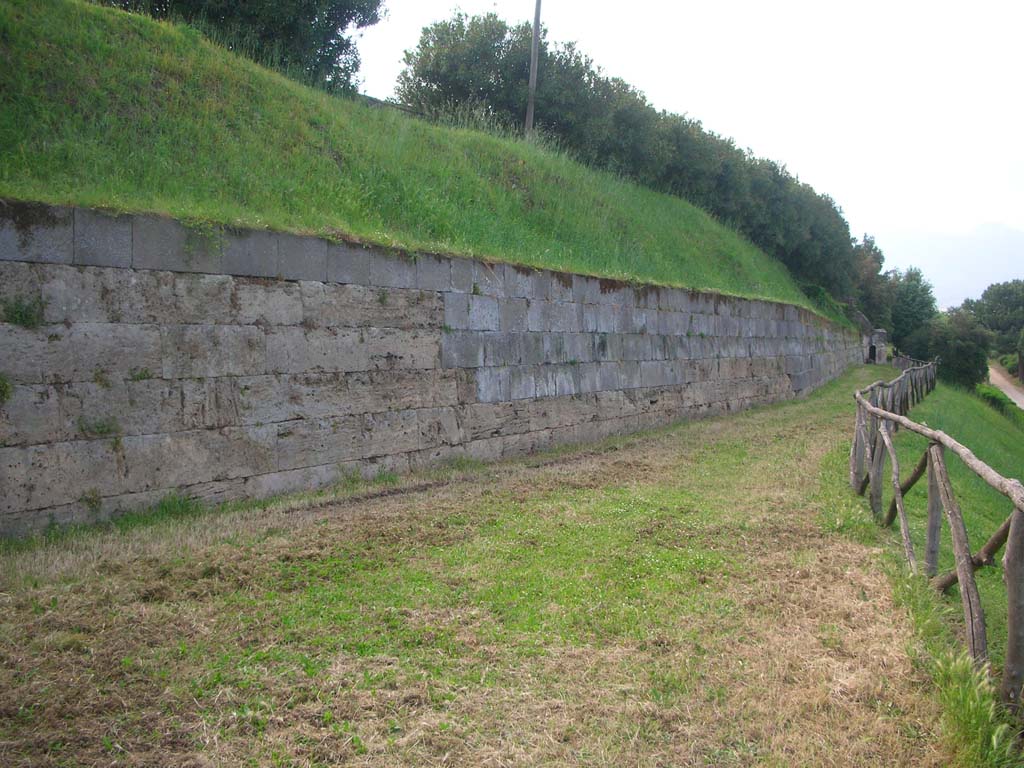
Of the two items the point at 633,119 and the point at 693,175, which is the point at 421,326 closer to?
the point at 633,119

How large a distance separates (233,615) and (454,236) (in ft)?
22.4

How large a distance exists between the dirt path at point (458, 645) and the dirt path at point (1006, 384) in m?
52.6

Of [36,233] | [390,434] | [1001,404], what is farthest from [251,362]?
[1001,404]

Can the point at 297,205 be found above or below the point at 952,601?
above

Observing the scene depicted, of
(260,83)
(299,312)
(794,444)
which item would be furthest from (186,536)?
(794,444)

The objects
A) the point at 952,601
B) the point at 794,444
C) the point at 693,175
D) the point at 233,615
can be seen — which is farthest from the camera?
the point at 693,175

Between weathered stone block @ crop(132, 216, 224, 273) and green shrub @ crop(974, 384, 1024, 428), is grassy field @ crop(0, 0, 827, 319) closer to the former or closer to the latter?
weathered stone block @ crop(132, 216, 224, 273)

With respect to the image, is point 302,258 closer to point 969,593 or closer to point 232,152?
point 232,152

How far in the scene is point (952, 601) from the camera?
5.18 meters

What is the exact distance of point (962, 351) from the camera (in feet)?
139

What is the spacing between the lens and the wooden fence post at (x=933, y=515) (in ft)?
16.2

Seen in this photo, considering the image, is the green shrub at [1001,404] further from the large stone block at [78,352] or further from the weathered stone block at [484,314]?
the large stone block at [78,352]

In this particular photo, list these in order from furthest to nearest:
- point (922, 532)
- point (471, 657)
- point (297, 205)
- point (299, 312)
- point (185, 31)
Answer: point (185, 31)
point (297, 205)
point (299, 312)
point (922, 532)
point (471, 657)

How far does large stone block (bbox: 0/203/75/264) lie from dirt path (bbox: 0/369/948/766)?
7.00ft
